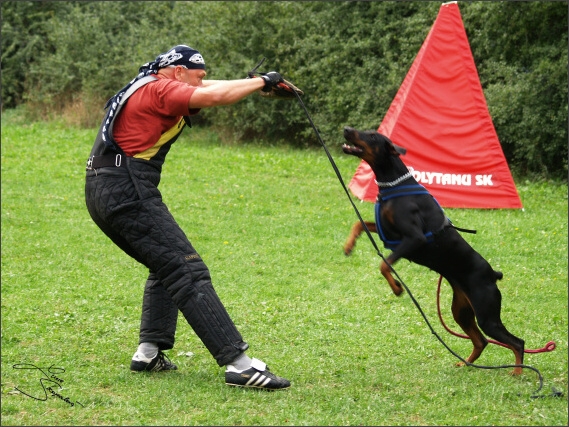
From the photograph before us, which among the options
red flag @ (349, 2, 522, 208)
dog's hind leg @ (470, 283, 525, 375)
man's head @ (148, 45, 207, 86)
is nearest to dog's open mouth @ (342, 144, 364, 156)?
man's head @ (148, 45, 207, 86)

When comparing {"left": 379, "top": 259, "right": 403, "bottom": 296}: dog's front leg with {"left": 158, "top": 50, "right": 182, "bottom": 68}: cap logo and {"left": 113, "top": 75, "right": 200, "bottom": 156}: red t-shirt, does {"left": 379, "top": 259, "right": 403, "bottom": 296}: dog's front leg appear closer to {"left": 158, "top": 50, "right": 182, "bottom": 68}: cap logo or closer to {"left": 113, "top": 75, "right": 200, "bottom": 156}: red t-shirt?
{"left": 113, "top": 75, "right": 200, "bottom": 156}: red t-shirt

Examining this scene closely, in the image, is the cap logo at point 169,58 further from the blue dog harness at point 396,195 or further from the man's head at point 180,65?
the blue dog harness at point 396,195

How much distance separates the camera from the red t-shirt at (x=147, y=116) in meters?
4.59

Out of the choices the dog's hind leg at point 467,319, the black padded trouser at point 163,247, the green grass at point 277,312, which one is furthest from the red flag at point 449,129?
the black padded trouser at point 163,247

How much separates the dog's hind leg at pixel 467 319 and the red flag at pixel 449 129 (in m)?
5.41

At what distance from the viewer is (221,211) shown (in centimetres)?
1081

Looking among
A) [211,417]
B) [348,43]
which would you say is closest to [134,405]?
[211,417]

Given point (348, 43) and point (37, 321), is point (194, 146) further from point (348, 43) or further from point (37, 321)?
point (37, 321)

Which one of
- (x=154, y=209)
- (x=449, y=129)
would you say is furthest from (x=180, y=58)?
(x=449, y=129)

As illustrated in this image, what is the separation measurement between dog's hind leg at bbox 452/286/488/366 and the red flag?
17.8ft

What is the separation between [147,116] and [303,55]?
12555 mm

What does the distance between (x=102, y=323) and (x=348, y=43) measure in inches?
435

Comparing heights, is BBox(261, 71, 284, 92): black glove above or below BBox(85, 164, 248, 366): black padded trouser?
above

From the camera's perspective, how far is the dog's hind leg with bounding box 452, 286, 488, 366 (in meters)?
5.18
